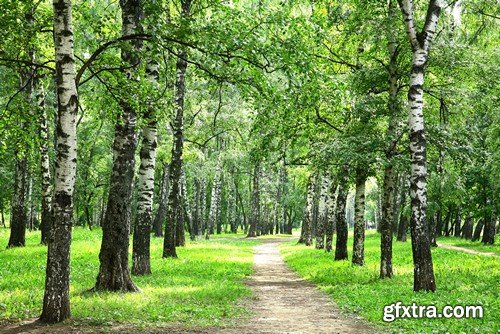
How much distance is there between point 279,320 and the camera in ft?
34.1

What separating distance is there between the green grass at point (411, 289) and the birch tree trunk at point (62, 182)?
6181 millimetres

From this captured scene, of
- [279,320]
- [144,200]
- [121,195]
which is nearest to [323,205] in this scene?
[144,200]

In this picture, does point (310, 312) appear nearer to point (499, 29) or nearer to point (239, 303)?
point (239, 303)

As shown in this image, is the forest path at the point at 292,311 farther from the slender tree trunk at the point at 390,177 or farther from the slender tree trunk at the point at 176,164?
the slender tree trunk at the point at 176,164

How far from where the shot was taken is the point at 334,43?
19.1m

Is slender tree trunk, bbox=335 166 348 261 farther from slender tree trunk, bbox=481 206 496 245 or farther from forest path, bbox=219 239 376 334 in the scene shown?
slender tree trunk, bbox=481 206 496 245

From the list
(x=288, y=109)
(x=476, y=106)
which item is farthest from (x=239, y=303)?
(x=476, y=106)

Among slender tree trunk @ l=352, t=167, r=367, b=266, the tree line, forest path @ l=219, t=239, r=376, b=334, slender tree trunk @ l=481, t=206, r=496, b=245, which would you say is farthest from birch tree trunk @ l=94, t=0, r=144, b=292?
slender tree trunk @ l=481, t=206, r=496, b=245

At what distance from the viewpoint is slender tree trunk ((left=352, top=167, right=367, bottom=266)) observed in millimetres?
18906

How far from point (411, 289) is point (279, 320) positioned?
15.4ft

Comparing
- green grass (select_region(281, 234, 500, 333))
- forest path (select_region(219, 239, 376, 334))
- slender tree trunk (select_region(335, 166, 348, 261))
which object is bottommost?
forest path (select_region(219, 239, 376, 334))

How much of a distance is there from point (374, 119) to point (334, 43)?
3922 mm

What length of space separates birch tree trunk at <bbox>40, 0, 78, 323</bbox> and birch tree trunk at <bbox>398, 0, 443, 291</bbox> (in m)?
8.72

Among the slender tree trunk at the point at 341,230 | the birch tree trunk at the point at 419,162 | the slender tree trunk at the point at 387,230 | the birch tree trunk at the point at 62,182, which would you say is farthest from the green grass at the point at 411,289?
the birch tree trunk at the point at 62,182
